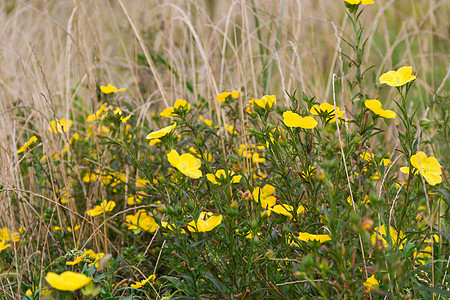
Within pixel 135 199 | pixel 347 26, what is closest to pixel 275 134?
pixel 135 199

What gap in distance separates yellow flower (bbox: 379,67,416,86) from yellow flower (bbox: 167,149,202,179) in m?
0.56

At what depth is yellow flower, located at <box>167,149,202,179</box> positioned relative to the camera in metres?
1.15

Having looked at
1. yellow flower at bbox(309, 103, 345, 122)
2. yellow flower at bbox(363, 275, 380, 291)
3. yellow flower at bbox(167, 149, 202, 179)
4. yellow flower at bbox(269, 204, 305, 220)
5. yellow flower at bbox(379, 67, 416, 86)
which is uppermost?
yellow flower at bbox(379, 67, 416, 86)

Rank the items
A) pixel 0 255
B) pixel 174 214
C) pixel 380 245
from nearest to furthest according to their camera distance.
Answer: pixel 380 245 → pixel 174 214 → pixel 0 255

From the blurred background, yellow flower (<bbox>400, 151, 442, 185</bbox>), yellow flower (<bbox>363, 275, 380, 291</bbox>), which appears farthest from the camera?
the blurred background

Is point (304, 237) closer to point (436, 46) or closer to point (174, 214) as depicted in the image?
point (174, 214)

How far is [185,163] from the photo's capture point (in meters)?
1.25

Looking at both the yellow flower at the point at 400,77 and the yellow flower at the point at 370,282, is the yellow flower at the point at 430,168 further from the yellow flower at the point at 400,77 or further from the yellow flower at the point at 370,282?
the yellow flower at the point at 370,282

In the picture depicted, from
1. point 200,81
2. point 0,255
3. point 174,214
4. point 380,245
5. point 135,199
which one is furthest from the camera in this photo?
point 200,81

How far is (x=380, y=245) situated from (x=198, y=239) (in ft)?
1.48

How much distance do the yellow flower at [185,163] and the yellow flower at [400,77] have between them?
22.1 inches

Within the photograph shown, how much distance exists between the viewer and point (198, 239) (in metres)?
1.14

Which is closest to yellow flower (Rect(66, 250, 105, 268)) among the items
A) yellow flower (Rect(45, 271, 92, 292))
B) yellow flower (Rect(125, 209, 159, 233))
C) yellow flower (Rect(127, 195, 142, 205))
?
yellow flower (Rect(125, 209, 159, 233))

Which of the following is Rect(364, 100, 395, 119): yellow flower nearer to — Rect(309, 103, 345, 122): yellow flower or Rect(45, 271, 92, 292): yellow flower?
Rect(309, 103, 345, 122): yellow flower
